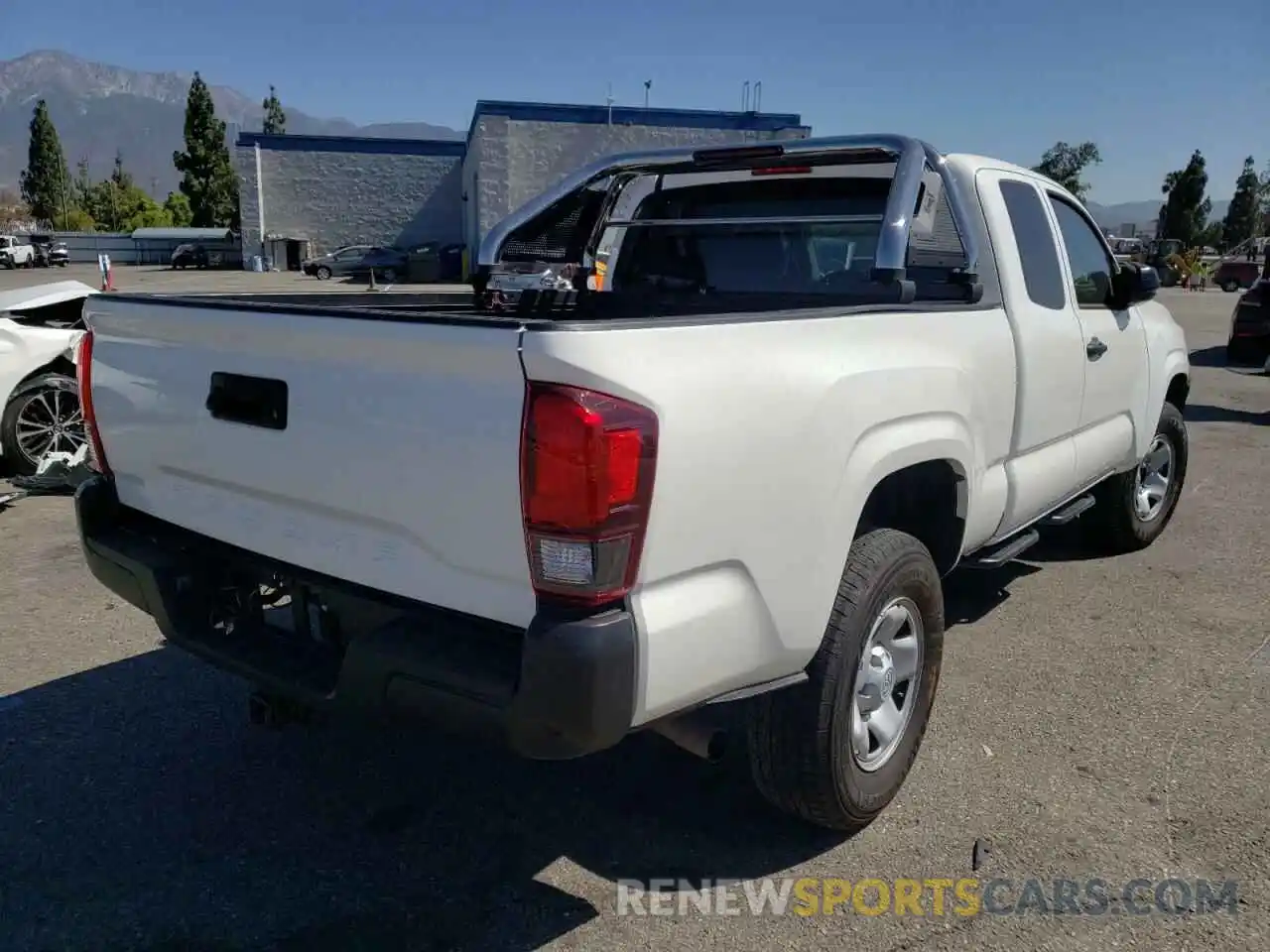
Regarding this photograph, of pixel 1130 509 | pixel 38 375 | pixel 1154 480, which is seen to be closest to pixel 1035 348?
pixel 1130 509

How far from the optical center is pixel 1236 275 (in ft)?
132

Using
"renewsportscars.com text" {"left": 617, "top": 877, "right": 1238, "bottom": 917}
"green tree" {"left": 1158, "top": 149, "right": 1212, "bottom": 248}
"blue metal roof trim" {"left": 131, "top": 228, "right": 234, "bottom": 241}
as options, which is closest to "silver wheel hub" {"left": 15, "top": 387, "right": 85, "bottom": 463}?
"renewsportscars.com text" {"left": 617, "top": 877, "right": 1238, "bottom": 917}

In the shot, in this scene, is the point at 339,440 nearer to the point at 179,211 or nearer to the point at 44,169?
the point at 179,211

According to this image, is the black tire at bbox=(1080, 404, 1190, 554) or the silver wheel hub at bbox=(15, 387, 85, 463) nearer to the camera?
the black tire at bbox=(1080, 404, 1190, 554)

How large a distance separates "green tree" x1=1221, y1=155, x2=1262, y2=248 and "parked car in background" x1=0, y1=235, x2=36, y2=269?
252 ft

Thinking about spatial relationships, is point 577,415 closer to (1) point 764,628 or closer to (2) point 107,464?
(1) point 764,628

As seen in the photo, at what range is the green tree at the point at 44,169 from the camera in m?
80.9

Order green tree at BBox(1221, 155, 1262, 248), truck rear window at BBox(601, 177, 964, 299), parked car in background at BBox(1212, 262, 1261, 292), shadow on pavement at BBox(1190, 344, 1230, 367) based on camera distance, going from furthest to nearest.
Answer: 1. green tree at BBox(1221, 155, 1262, 248)
2. parked car in background at BBox(1212, 262, 1261, 292)
3. shadow on pavement at BBox(1190, 344, 1230, 367)
4. truck rear window at BBox(601, 177, 964, 299)

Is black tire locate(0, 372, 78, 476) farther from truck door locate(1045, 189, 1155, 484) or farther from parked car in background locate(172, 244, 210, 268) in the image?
parked car in background locate(172, 244, 210, 268)

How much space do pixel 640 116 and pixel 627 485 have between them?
3297cm

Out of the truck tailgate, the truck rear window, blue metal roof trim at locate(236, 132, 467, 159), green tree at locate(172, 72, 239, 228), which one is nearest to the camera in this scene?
the truck tailgate

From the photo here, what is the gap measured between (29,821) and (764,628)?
91.8 inches

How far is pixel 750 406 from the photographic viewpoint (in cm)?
237

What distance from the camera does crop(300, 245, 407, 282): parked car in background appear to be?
4006cm
